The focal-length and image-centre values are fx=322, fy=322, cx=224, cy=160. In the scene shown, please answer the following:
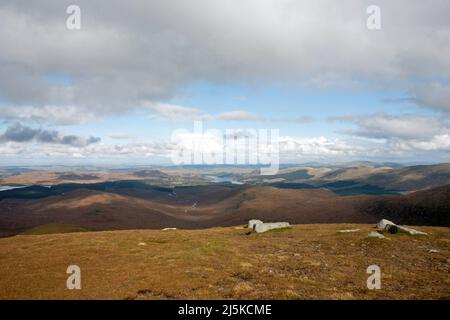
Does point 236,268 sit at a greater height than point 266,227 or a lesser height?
greater

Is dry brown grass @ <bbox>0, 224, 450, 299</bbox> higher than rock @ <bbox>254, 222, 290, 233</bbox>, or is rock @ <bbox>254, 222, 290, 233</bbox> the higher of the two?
dry brown grass @ <bbox>0, 224, 450, 299</bbox>

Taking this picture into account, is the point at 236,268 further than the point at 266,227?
No

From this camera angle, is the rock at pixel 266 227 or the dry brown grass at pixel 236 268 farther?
the rock at pixel 266 227

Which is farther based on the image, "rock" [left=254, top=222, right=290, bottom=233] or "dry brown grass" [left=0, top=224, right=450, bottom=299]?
"rock" [left=254, top=222, right=290, bottom=233]

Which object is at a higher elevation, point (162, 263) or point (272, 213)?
point (162, 263)

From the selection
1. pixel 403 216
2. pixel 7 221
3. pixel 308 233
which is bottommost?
pixel 7 221

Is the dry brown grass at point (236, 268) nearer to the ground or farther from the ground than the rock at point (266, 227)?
farther from the ground
